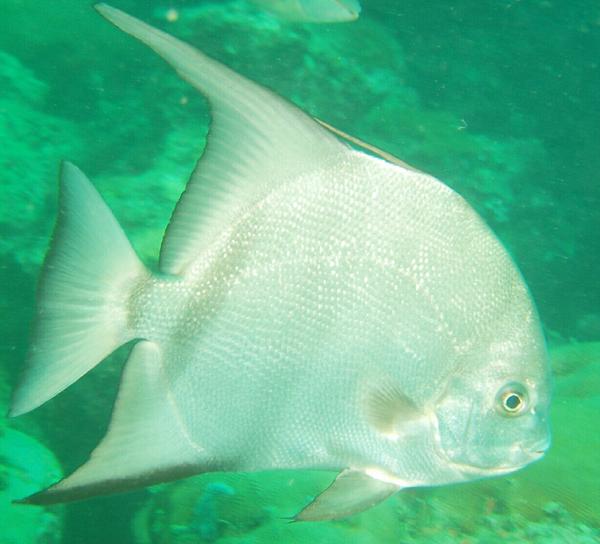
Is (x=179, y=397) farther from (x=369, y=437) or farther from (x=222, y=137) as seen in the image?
(x=222, y=137)

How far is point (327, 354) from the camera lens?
52.2 inches

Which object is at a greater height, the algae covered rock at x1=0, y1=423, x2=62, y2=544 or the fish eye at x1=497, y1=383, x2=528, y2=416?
the fish eye at x1=497, y1=383, x2=528, y2=416

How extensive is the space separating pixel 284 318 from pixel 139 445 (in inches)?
18.6

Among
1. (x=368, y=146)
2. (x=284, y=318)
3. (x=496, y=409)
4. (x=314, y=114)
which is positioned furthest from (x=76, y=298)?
(x=314, y=114)

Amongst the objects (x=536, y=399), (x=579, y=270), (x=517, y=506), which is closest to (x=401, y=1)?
(x=579, y=270)

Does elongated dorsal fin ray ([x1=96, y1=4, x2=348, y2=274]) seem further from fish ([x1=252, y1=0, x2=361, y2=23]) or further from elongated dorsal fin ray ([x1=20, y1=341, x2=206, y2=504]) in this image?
fish ([x1=252, y1=0, x2=361, y2=23])

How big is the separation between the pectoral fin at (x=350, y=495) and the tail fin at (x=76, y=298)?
0.69m

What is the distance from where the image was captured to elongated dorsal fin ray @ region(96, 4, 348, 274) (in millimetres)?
1208

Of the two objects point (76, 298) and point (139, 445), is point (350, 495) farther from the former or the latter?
point (76, 298)

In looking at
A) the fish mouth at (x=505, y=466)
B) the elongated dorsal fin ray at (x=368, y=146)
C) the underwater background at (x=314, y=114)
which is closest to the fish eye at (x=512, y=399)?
the fish mouth at (x=505, y=466)

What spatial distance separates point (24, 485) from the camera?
393 centimetres

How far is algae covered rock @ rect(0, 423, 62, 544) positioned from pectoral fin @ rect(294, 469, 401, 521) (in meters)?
3.39

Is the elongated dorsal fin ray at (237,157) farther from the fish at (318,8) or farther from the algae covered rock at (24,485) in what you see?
the fish at (318,8)

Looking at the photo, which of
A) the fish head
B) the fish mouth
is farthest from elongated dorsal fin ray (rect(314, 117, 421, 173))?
the fish mouth
